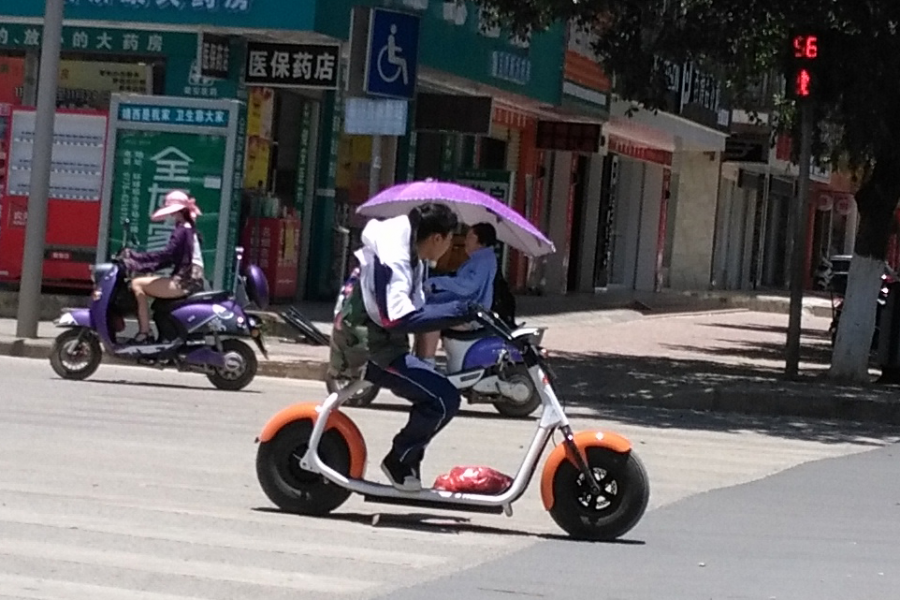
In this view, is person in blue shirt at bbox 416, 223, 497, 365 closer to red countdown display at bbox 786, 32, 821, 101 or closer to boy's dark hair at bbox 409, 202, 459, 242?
red countdown display at bbox 786, 32, 821, 101

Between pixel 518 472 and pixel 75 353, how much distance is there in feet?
26.9

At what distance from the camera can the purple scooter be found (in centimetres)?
1703

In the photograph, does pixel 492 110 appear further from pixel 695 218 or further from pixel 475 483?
pixel 695 218

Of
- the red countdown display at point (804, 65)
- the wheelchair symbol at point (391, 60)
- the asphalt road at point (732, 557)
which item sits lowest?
the asphalt road at point (732, 557)

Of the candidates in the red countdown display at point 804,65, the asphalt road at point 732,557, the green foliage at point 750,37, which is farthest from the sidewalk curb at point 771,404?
the asphalt road at point 732,557

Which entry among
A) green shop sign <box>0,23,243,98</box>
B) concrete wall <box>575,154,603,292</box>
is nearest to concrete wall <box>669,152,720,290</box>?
concrete wall <box>575,154,603,292</box>

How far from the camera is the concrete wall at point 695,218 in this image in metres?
50.2

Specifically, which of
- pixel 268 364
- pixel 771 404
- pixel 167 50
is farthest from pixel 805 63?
pixel 167 50

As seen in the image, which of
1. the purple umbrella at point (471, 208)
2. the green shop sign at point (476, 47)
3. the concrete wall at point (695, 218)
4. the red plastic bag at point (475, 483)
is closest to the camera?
the red plastic bag at point (475, 483)

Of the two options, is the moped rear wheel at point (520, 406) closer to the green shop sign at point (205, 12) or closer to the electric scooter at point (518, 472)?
the electric scooter at point (518, 472)

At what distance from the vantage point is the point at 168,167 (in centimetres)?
2134

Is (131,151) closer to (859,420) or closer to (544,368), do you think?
(859,420)

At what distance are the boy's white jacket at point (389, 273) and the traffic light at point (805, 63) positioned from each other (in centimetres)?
1069

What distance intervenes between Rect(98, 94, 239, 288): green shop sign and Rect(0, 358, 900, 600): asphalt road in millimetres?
5164
